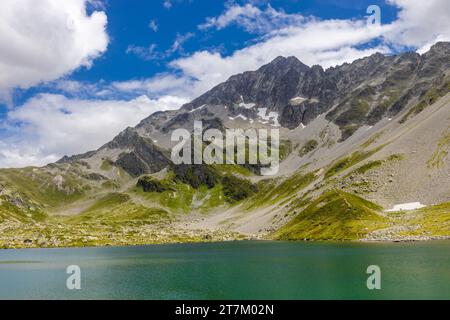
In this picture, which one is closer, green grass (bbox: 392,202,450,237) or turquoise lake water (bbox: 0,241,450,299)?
turquoise lake water (bbox: 0,241,450,299)

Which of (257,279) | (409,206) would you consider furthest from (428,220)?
Answer: (257,279)

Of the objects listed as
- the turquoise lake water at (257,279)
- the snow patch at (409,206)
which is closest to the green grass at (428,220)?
the snow patch at (409,206)

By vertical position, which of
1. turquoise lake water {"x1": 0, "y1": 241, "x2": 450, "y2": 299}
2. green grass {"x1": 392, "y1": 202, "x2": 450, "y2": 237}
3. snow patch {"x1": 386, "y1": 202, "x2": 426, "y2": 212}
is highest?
snow patch {"x1": 386, "y1": 202, "x2": 426, "y2": 212}

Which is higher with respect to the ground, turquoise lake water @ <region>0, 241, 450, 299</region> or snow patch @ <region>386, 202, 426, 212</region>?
snow patch @ <region>386, 202, 426, 212</region>

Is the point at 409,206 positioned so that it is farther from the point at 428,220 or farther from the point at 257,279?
the point at 257,279

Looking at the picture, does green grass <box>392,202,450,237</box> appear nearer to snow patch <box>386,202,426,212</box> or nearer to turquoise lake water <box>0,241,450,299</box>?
snow patch <box>386,202,426,212</box>

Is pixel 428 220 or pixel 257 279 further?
pixel 428 220

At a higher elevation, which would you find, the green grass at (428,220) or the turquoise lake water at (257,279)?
the green grass at (428,220)

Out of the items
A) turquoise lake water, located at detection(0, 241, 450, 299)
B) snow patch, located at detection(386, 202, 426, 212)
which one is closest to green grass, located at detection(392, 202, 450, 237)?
snow patch, located at detection(386, 202, 426, 212)

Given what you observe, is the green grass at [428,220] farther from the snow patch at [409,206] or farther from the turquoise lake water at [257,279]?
the turquoise lake water at [257,279]

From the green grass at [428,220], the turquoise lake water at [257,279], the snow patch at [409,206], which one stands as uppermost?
the snow patch at [409,206]

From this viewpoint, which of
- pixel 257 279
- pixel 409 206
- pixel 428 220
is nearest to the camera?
pixel 257 279
